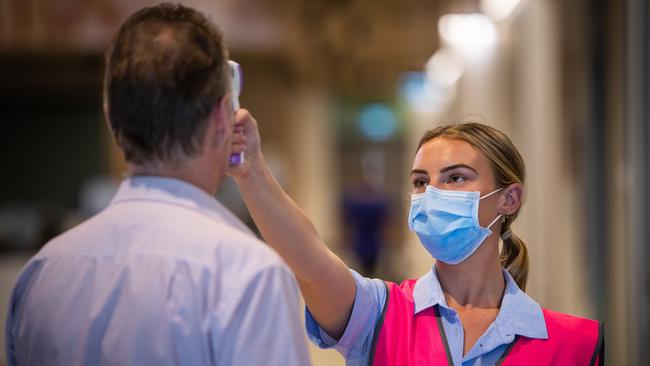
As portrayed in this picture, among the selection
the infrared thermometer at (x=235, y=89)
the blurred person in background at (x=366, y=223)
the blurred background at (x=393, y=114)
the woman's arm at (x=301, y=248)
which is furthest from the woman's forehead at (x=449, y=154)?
the blurred person in background at (x=366, y=223)

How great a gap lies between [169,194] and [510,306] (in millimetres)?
927

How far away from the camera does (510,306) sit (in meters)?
1.96

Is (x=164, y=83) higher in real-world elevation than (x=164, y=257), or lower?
higher

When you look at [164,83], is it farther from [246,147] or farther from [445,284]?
[445,284]

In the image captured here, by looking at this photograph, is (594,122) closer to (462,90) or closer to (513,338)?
(513,338)

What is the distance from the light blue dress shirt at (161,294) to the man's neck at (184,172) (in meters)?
0.02

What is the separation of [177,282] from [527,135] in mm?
4951

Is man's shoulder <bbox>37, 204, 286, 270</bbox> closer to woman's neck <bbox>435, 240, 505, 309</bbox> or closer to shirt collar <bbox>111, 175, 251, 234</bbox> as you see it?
shirt collar <bbox>111, 175, 251, 234</bbox>

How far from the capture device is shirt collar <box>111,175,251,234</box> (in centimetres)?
147

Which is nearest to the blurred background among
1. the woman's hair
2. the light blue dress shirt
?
the woman's hair

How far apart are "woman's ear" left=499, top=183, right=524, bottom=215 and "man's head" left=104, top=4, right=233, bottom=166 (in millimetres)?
868

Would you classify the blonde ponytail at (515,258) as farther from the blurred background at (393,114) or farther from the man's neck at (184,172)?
the man's neck at (184,172)

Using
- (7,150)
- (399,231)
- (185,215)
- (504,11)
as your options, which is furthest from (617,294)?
(7,150)

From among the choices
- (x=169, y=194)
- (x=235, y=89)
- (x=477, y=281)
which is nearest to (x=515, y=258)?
(x=477, y=281)
